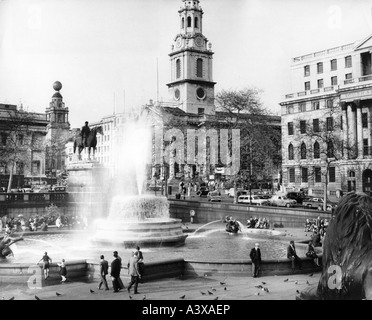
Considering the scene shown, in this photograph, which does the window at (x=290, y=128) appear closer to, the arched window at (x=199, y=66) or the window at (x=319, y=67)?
the window at (x=319, y=67)

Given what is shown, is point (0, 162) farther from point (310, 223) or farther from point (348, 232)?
point (348, 232)

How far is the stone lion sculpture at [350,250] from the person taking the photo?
1015cm

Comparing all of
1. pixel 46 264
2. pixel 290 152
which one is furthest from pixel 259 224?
pixel 290 152

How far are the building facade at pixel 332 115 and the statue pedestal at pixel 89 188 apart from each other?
23811mm

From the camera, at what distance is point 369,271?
9945mm

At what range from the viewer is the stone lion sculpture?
10148 mm

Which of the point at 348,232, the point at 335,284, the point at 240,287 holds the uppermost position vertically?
the point at 348,232

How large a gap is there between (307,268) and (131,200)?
10.9 m

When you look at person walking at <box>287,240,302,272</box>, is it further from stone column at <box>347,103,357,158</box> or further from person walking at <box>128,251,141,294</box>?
stone column at <box>347,103,357,158</box>

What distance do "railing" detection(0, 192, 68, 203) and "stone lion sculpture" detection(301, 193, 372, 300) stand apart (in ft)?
117

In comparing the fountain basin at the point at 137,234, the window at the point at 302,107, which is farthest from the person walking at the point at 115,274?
the window at the point at 302,107
